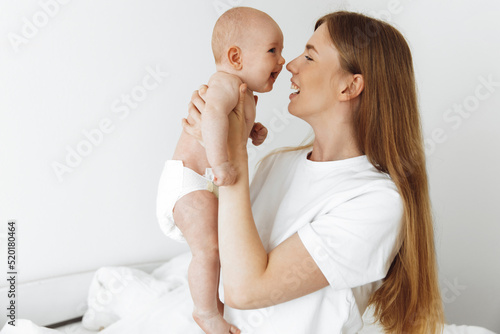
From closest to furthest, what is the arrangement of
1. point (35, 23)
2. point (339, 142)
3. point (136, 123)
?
point (339, 142) < point (35, 23) < point (136, 123)

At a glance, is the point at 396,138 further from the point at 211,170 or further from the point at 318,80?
the point at 211,170

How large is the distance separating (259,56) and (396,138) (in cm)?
47

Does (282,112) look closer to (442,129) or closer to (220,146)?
(442,129)

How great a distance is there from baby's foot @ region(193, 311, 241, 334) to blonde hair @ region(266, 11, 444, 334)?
1.54ft

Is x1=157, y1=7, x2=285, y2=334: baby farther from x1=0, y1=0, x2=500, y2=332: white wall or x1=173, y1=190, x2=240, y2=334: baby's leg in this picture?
x1=0, y1=0, x2=500, y2=332: white wall

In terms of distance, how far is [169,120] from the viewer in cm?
230

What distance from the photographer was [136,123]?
2193mm

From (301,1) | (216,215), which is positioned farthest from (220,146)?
(301,1)

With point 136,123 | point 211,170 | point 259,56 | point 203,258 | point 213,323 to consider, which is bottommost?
point 213,323

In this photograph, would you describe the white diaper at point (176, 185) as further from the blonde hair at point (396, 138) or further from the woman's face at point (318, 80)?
the blonde hair at point (396, 138)

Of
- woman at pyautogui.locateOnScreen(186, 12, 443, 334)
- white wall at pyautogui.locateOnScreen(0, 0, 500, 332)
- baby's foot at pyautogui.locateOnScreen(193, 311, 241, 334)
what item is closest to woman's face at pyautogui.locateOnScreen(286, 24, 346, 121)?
woman at pyautogui.locateOnScreen(186, 12, 443, 334)

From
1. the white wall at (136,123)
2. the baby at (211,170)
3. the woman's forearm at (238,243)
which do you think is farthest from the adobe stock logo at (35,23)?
the woman's forearm at (238,243)

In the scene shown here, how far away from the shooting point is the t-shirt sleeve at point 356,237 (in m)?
1.16

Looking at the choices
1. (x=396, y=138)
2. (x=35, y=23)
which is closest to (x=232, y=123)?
(x=396, y=138)
